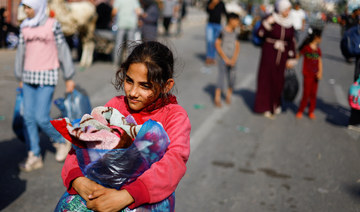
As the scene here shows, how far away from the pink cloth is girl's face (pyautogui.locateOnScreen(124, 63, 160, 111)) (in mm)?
2803

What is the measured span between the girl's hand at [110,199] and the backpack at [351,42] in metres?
2.68

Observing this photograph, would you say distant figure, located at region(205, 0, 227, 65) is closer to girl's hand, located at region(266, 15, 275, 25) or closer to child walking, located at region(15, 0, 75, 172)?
girl's hand, located at region(266, 15, 275, 25)

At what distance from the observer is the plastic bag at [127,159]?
172 cm

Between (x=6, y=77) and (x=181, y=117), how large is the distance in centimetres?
834

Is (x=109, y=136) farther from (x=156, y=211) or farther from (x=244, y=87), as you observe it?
(x=244, y=87)

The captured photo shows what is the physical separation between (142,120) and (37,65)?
2895 millimetres

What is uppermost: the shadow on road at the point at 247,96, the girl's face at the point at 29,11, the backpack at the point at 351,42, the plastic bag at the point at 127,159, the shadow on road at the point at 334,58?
the girl's face at the point at 29,11

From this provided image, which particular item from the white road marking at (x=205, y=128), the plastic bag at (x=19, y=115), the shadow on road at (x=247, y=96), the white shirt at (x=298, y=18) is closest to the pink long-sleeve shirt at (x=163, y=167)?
the plastic bag at (x=19, y=115)

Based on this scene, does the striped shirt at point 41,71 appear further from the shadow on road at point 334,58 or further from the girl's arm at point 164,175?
the shadow on road at point 334,58

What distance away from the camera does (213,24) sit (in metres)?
13.2

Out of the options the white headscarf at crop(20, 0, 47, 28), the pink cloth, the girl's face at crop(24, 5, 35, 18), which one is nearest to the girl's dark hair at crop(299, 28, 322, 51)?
the pink cloth

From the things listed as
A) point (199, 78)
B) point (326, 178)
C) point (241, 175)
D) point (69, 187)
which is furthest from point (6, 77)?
point (69, 187)

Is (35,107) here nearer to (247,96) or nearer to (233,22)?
(233,22)

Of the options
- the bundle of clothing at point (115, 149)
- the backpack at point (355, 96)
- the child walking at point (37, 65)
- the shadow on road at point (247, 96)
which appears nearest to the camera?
the bundle of clothing at point (115, 149)
